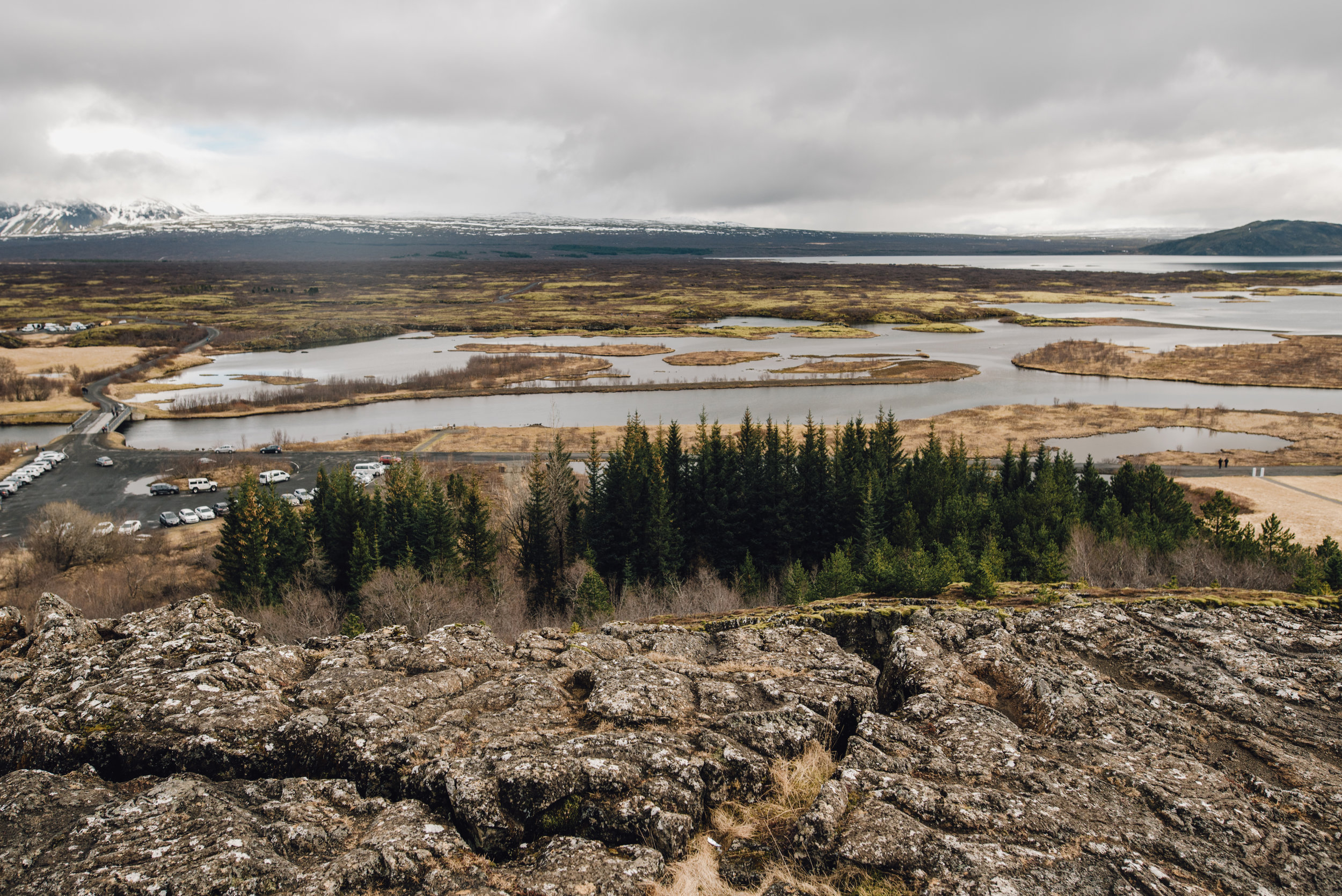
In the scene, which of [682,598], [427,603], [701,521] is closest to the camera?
[427,603]

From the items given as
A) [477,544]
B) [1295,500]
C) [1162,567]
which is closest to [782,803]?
[1162,567]

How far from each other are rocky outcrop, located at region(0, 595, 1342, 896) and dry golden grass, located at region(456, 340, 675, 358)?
11785cm

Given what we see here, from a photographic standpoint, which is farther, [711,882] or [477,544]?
[477,544]

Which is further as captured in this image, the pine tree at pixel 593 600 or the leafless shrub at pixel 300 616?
the pine tree at pixel 593 600

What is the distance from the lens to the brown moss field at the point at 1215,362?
97.4 metres

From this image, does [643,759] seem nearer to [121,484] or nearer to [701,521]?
[701,521]

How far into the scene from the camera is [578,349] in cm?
13438

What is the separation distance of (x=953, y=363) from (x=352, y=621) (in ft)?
342

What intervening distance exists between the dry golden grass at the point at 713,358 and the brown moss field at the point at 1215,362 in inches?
1600

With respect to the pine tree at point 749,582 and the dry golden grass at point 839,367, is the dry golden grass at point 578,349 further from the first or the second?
the pine tree at point 749,582

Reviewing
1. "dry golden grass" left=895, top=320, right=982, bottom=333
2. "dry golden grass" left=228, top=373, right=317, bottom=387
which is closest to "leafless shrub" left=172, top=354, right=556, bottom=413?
"dry golden grass" left=228, top=373, right=317, bottom=387

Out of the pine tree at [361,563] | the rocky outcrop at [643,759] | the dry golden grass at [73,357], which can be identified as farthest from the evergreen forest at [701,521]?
the dry golden grass at [73,357]

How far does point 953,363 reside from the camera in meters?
112

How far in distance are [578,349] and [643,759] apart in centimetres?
12894
